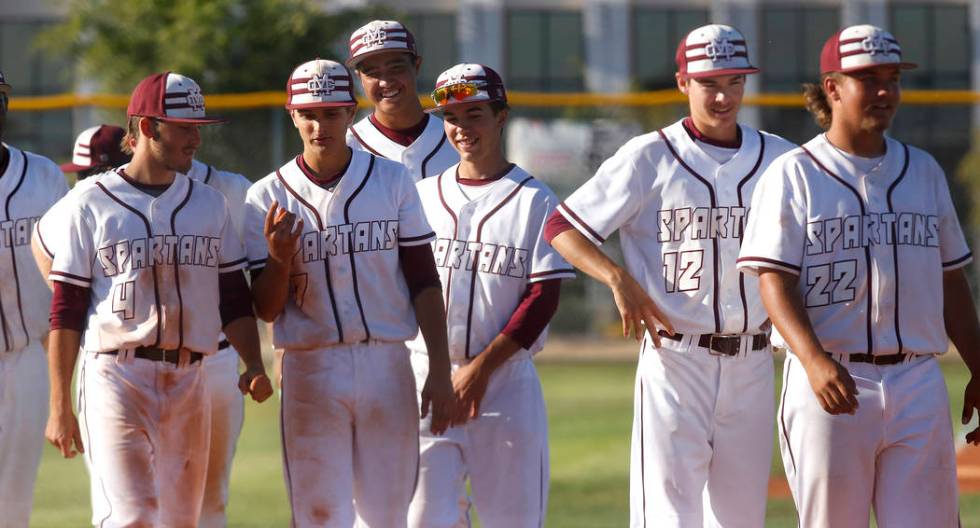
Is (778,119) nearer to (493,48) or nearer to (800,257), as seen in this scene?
(800,257)

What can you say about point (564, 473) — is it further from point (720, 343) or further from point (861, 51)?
point (861, 51)

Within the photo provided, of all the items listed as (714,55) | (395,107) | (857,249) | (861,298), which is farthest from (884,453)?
(395,107)

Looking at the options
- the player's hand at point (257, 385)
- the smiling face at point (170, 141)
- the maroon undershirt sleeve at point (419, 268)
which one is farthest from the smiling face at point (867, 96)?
the smiling face at point (170, 141)

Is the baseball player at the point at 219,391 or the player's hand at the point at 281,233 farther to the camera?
the baseball player at the point at 219,391

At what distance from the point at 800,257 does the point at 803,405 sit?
1.51ft

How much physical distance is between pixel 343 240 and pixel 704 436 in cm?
141

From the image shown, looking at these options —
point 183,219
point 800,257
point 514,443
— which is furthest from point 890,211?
point 183,219

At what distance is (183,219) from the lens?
5.46m

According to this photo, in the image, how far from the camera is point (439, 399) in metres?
5.38

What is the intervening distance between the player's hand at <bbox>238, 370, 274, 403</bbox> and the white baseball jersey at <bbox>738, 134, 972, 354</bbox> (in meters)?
1.63

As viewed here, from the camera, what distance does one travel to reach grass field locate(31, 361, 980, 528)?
8.48m

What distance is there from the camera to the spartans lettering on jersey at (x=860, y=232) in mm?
4891

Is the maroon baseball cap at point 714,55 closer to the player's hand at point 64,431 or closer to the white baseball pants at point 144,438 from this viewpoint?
the white baseball pants at point 144,438

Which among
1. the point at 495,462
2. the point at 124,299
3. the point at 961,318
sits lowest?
the point at 495,462
